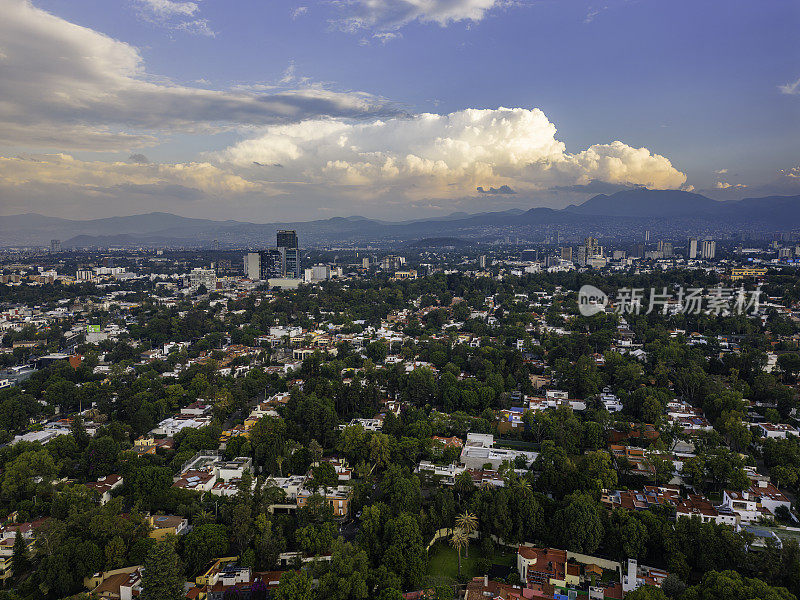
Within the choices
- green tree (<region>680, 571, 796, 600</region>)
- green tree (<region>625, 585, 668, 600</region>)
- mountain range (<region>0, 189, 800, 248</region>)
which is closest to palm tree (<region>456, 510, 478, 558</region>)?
green tree (<region>625, 585, 668, 600</region>)

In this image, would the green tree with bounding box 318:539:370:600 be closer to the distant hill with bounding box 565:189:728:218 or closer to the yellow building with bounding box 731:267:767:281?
the yellow building with bounding box 731:267:767:281

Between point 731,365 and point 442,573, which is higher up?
point 731,365

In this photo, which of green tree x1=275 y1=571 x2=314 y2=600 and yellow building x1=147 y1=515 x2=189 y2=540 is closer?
green tree x1=275 y1=571 x2=314 y2=600

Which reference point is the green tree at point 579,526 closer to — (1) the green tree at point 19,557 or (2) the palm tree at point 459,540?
(2) the palm tree at point 459,540

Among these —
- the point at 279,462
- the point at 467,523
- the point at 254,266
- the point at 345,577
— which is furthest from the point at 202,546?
the point at 254,266

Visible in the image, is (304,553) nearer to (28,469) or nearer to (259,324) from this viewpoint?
(28,469)

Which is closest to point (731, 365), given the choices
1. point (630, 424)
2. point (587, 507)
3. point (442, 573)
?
point (630, 424)
